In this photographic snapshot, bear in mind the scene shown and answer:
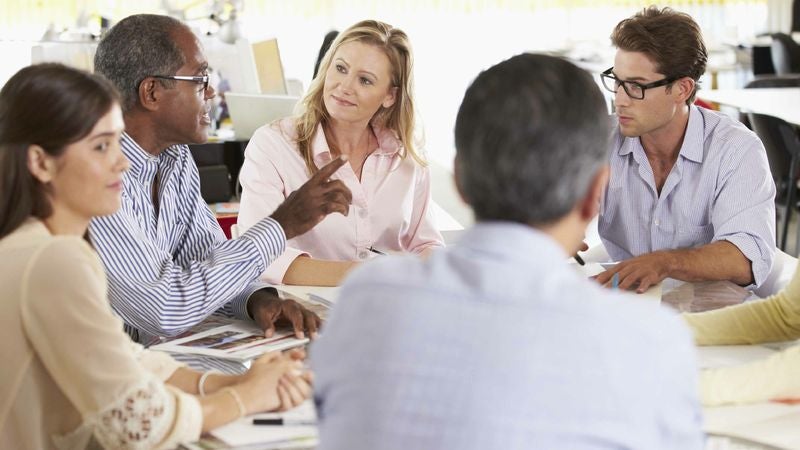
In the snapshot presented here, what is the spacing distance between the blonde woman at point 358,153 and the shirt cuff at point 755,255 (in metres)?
0.78

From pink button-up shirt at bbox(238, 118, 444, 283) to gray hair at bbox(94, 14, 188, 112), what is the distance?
573 millimetres

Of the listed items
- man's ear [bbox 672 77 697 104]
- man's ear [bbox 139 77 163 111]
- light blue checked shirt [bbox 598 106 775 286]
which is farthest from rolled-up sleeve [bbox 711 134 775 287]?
man's ear [bbox 139 77 163 111]

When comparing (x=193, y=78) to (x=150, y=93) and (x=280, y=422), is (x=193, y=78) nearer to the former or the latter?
(x=150, y=93)

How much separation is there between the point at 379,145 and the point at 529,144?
1.83m

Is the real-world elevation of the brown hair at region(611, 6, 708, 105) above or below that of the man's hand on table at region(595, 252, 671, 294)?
above

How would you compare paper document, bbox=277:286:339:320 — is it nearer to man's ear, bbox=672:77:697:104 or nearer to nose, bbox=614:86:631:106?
nose, bbox=614:86:631:106

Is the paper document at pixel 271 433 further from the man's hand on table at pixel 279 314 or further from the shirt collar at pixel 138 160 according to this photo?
the shirt collar at pixel 138 160

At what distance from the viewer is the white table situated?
4.80 meters

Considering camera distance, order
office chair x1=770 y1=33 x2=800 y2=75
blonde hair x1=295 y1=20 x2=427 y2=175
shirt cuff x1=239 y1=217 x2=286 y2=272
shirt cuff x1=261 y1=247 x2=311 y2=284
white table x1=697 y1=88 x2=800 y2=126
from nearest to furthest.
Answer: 1. shirt cuff x1=239 y1=217 x2=286 y2=272
2. shirt cuff x1=261 y1=247 x2=311 y2=284
3. blonde hair x1=295 y1=20 x2=427 y2=175
4. white table x1=697 y1=88 x2=800 y2=126
5. office chair x1=770 y1=33 x2=800 y2=75

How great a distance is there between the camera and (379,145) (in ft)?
9.41

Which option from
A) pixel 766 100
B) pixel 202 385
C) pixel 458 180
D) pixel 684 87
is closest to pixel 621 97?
pixel 684 87

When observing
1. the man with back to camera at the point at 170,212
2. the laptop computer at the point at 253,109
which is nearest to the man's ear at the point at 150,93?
the man with back to camera at the point at 170,212

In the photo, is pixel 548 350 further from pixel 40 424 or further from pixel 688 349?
pixel 40 424

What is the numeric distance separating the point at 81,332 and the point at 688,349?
0.83m
